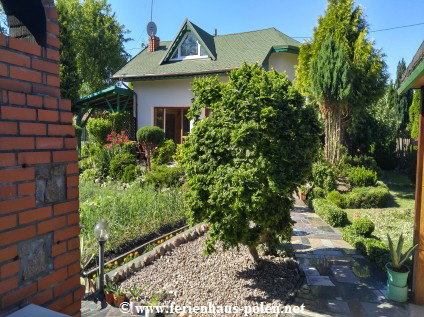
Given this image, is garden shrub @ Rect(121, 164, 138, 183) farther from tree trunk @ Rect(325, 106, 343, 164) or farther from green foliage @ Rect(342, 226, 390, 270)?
tree trunk @ Rect(325, 106, 343, 164)

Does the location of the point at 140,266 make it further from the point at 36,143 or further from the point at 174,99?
the point at 174,99

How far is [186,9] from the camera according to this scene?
49.5 feet

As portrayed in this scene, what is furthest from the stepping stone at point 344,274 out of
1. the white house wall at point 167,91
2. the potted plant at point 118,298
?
the white house wall at point 167,91

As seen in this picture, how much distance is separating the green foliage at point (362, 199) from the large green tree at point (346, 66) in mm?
2673

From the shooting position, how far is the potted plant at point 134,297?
366cm

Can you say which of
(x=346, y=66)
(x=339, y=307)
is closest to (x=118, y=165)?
(x=346, y=66)

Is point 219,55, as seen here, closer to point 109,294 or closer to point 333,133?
point 333,133

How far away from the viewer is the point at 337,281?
451cm

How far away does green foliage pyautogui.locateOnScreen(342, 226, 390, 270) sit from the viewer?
5.04m

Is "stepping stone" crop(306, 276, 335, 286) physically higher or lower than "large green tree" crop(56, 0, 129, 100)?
lower

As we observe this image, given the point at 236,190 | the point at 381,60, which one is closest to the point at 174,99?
the point at 381,60

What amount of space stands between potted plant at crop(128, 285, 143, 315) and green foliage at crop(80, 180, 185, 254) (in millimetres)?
1131

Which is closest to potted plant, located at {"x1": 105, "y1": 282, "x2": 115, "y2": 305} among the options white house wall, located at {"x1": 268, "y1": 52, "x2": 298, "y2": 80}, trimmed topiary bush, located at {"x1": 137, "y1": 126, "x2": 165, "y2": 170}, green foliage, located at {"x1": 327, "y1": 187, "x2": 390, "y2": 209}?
green foliage, located at {"x1": 327, "y1": 187, "x2": 390, "y2": 209}

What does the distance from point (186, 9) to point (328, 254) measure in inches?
520
